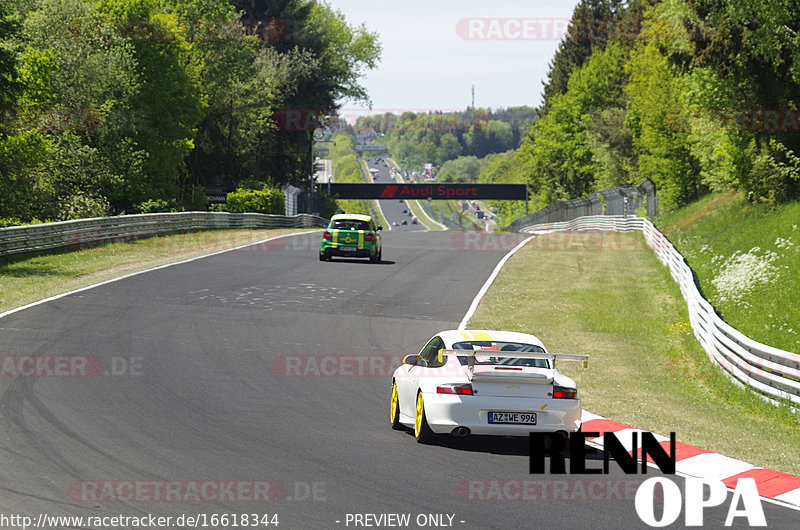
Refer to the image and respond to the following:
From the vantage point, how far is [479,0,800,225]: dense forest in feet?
Answer: 115

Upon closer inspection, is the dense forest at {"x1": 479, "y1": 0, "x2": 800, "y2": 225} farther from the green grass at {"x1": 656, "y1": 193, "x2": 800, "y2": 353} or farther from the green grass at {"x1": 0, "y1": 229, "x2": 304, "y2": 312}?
the green grass at {"x1": 0, "y1": 229, "x2": 304, "y2": 312}

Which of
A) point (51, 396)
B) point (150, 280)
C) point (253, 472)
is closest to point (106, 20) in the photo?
point (150, 280)

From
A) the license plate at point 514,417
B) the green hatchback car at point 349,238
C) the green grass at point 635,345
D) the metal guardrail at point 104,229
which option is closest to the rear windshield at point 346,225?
the green hatchback car at point 349,238

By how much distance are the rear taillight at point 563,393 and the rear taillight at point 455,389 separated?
0.94m

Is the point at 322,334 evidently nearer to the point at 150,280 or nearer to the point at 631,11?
the point at 150,280

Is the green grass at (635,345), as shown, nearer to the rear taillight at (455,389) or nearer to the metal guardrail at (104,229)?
the rear taillight at (455,389)

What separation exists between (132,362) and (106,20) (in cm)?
4502

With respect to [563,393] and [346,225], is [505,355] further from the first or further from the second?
[346,225]

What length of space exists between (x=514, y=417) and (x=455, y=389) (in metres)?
0.69

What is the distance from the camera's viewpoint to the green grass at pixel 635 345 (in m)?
12.8

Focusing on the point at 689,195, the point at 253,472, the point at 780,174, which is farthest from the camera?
the point at 689,195

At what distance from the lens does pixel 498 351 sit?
11.0 m

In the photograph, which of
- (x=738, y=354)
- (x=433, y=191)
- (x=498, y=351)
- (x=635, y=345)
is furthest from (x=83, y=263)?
(x=433, y=191)

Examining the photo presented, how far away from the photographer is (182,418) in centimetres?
1166
